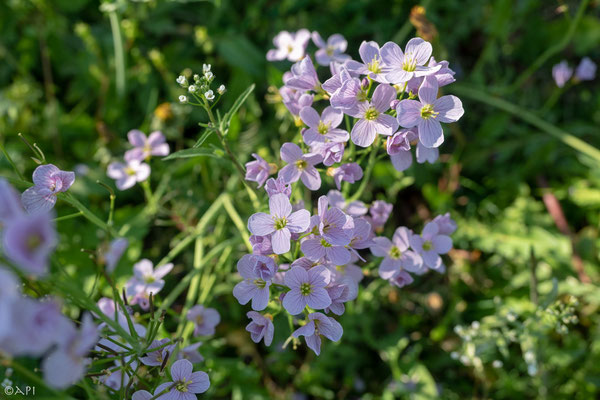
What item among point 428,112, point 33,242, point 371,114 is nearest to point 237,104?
point 371,114

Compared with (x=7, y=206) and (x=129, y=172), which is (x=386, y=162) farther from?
(x=7, y=206)

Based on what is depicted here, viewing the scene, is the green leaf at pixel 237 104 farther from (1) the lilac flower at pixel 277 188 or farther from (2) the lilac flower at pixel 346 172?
(2) the lilac flower at pixel 346 172

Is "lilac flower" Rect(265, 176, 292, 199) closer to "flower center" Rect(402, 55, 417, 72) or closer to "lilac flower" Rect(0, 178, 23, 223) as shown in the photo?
"flower center" Rect(402, 55, 417, 72)

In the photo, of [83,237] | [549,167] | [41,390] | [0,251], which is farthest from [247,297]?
[549,167]

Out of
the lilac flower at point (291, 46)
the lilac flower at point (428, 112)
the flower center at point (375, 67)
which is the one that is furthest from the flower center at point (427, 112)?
the lilac flower at point (291, 46)

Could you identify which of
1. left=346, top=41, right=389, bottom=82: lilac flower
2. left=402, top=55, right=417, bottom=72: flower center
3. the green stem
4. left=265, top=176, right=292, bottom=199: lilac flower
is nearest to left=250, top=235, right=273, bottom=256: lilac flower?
left=265, top=176, right=292, bottom=199: lilac flower

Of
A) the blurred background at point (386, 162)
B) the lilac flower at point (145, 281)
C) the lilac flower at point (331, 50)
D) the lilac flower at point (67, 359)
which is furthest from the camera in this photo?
the blurred background at point (386, 162)

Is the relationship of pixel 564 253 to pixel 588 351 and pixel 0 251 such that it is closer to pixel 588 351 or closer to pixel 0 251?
pixel 588 351
